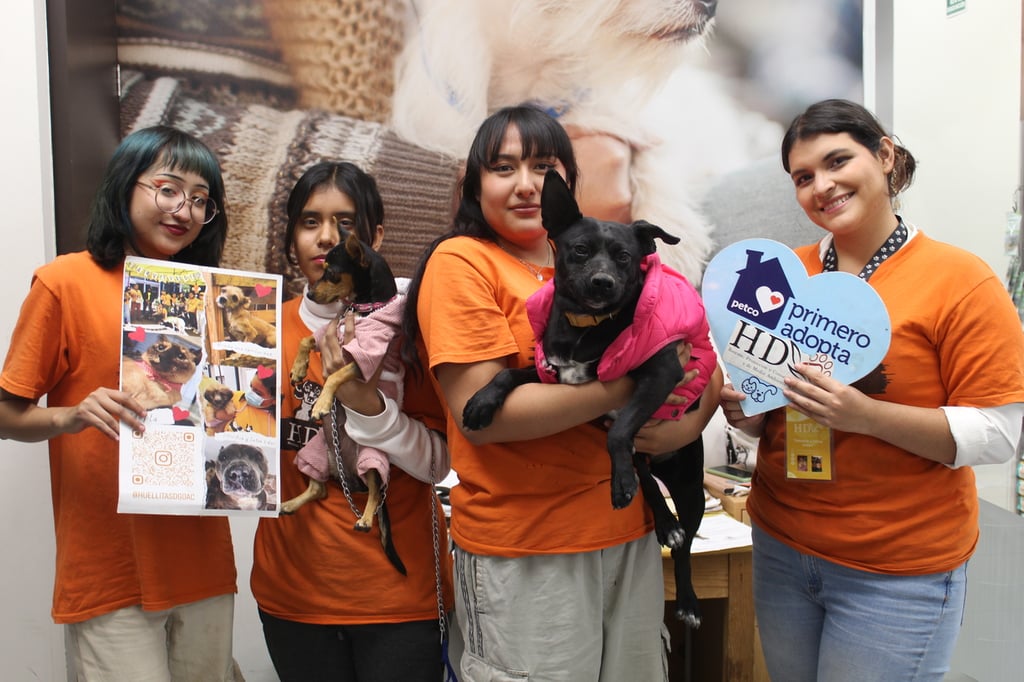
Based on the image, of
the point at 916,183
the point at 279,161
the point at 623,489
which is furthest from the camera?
the point at 916,183

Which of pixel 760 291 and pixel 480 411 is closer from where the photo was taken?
pixel 480 411

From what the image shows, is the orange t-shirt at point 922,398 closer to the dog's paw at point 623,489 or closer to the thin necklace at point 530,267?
the dog's paw at point 623,489

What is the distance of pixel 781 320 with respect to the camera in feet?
3.96

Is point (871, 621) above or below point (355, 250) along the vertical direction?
below

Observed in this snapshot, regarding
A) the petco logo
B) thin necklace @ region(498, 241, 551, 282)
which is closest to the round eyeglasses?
thin necklace @ region(498, 241, 551, 282)

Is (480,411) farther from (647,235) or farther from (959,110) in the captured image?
(959,110)

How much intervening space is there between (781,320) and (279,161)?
1823 millimetres

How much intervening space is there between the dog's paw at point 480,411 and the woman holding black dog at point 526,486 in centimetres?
1

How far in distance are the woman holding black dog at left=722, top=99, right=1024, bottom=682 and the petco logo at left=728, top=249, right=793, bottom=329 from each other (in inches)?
5.4

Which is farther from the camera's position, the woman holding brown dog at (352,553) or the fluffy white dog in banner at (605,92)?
the fluffy white dog in banner at (605,92)

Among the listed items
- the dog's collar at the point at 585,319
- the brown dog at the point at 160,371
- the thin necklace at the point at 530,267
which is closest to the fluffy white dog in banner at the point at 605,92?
the thin necklace at the point at 530,267

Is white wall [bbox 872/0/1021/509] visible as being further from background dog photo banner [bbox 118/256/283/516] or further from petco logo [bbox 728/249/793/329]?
background dog photo banner [bbox 118/256/283/516]

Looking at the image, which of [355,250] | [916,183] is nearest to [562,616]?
[355,250]

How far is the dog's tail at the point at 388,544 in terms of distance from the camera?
4.26 feet
